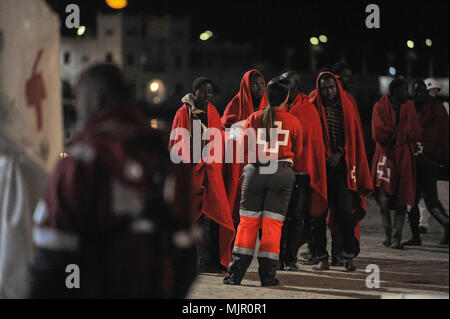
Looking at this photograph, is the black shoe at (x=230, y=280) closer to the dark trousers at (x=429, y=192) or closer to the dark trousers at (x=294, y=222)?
the dark trousers at (x=294, y=222)

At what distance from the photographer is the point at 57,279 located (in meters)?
2.96

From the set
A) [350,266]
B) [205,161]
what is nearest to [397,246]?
[350,266]

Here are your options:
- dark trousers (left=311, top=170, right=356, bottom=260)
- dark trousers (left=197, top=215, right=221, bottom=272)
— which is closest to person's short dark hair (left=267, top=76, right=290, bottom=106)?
dark trousers (left=311, top=170, right=356, bottom=260)

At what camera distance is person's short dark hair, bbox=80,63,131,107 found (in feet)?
10.3

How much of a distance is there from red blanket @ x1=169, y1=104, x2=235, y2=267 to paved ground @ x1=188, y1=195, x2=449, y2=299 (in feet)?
1.40

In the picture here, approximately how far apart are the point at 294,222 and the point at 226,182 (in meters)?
0.91

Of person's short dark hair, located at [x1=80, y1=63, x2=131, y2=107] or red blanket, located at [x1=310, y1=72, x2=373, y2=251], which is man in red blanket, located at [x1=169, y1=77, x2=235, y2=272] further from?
person's short dark hair, located at [x1=80, y1=63, x2=131, y2=107]

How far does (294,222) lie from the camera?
898 centimetres

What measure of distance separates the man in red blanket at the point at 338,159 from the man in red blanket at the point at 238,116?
0.62m

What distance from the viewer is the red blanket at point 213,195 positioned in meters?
8.94

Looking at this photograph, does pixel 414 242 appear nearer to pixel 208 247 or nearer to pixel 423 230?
pixel 423 230

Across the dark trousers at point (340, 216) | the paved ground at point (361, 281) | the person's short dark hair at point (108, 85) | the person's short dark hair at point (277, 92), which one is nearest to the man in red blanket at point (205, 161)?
the paved ground at point (361, 281)
